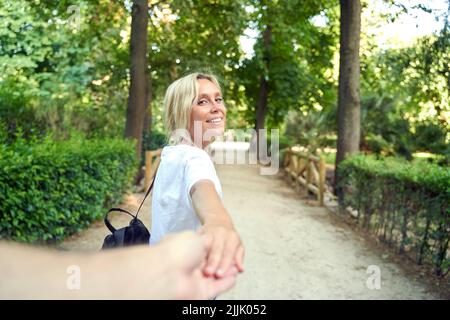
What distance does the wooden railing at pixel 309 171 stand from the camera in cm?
1091

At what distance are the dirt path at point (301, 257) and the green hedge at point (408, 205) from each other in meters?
0.37

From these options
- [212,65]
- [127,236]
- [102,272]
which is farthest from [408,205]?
[212,65]

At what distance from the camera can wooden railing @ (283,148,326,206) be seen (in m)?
10.9

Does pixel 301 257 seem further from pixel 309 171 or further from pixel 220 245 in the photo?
pixel 309 171

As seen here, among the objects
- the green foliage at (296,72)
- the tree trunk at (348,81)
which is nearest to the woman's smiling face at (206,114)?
the tree trunk at (348,81)

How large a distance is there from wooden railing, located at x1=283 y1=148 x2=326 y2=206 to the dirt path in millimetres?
1060

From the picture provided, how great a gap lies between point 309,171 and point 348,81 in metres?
3.42

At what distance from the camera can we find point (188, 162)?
1386mm

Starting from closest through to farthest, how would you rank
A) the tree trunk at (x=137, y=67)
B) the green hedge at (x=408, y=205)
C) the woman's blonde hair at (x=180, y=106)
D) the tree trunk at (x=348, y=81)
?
the woman's blonde hair at (x=180, y=106), the green hedge at (x=408, y=205), the tree trunk at (x=348, y=81), the tree trunk at (x=137, y=67)

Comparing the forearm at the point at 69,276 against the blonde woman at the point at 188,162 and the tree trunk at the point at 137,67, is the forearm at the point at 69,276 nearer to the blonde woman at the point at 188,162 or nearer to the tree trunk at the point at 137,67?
the blonde woman at the point at 188,162

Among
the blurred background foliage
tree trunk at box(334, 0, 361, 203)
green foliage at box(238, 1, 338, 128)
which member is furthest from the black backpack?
green foliage at box(238, 1, 338, 128)

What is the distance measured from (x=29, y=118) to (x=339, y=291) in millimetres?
9253

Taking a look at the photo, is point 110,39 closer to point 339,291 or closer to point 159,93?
point 159,93
